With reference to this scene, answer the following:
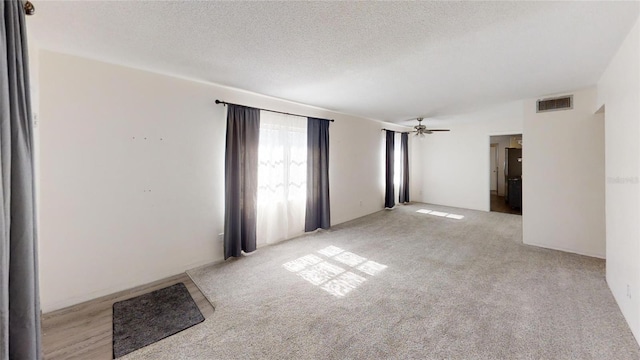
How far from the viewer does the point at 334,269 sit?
313 centimetres

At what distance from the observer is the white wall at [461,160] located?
6.33 metres

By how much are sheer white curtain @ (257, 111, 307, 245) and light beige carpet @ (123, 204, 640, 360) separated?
410 mm

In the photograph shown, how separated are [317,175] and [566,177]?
12.9 feet

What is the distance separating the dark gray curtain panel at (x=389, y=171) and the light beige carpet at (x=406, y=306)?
2.72 m

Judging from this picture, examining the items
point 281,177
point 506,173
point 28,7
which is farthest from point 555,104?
point 28,7

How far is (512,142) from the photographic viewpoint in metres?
8.38

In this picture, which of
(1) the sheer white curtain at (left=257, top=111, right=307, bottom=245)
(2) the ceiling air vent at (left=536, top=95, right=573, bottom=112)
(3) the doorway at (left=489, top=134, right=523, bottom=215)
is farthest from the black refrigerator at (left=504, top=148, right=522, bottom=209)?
(1) the sheer white curtain at (left=257, top=111, right=307, bottom=245)

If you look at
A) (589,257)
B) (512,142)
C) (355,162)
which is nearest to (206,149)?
(355,162)

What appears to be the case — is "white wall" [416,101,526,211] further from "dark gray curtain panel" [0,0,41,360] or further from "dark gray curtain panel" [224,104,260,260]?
"dark gray curtain panel" [0,0,41,360]

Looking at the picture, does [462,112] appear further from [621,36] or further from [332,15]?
[332,15]

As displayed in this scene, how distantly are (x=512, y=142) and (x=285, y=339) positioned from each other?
9887 mm

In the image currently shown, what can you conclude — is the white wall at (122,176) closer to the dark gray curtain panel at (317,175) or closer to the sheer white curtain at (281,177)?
the sheer white curtain at (281,177)

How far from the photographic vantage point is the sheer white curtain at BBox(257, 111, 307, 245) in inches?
152

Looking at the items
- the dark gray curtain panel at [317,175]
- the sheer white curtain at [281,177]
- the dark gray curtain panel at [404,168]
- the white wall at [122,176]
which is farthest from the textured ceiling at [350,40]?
the dark gray curtain panel at [404,168]
